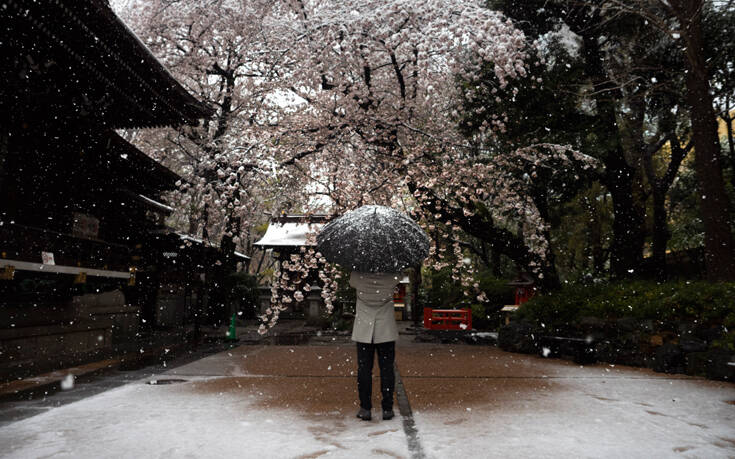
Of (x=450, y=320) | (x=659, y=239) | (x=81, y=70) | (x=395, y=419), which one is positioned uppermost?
(x=81, y=70)

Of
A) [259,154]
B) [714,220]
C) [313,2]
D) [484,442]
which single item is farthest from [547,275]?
[313,2]

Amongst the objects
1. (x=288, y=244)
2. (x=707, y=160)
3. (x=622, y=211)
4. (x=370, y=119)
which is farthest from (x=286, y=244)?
(x=707, y=160)

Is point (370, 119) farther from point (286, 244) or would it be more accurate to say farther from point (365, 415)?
point (286, 244)

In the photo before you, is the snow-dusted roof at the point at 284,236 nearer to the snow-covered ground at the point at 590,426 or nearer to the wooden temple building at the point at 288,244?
the wooden temple building at the point at 288,244

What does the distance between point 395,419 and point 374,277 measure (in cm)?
164

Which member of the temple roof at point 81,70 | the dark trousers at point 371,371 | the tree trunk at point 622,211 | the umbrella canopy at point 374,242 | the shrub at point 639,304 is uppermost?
the temple roof at point 81,70

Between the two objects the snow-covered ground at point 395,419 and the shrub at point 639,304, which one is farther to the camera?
the shrub at point 639,304

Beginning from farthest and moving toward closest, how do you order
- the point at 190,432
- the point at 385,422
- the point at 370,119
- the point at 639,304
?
the point at 370,119
the point at 639,304
the point at 385,422
the point at 190,432

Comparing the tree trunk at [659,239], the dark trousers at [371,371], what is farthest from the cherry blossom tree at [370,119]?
the dark trousers at [371,371]

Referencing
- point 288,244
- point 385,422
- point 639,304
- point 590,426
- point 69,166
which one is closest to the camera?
point 590,426

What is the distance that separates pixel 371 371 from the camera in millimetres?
5039

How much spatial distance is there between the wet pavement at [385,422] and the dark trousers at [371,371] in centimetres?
25

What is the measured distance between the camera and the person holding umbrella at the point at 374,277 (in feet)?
16.4

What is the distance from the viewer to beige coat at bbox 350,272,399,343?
5016 millimetres
